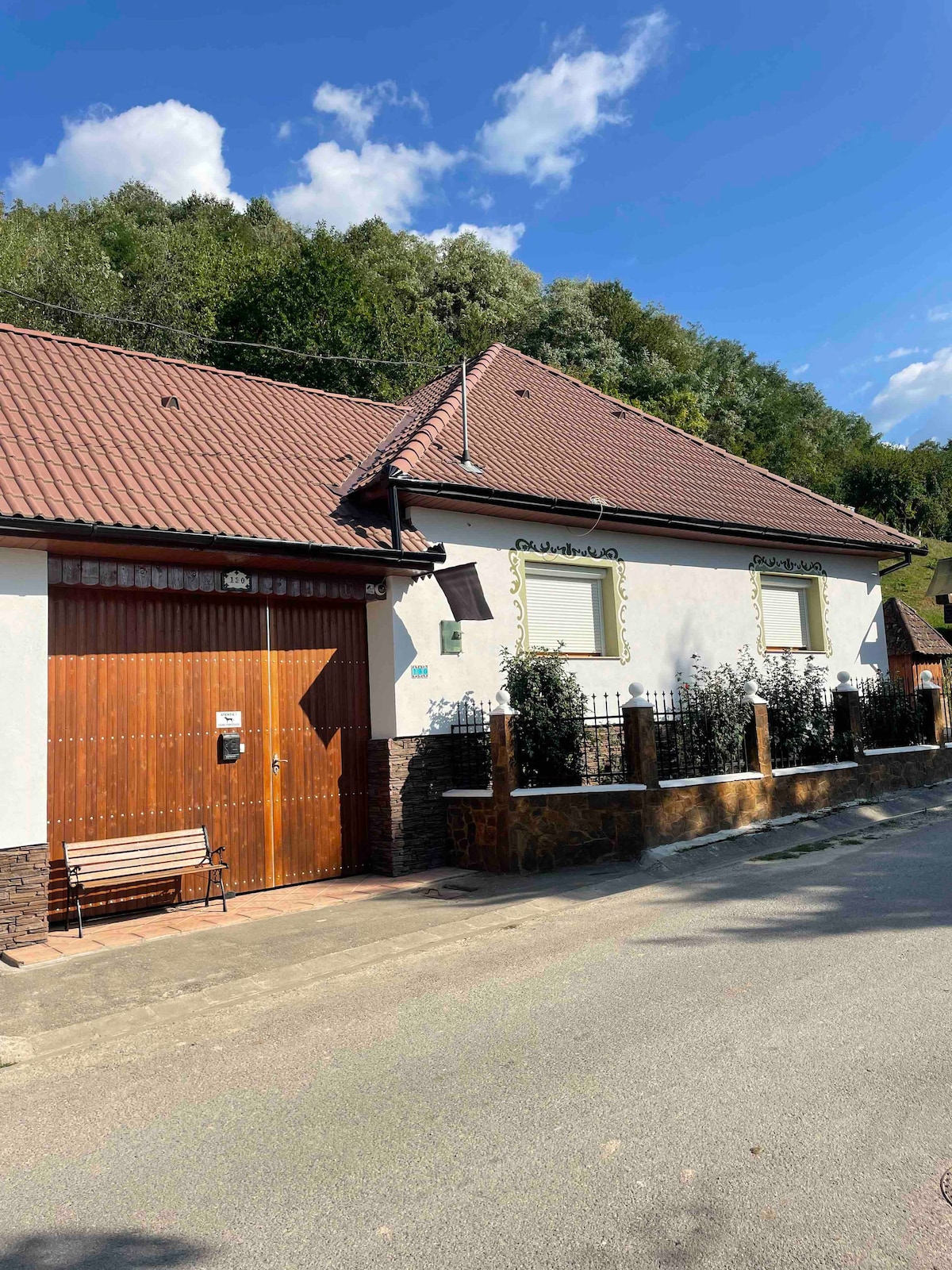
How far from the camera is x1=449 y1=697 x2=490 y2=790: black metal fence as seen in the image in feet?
34.9

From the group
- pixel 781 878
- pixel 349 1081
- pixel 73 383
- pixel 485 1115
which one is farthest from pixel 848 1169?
pixel 73 383

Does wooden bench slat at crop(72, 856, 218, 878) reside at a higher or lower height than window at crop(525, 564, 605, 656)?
lower

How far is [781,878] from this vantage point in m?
8.69

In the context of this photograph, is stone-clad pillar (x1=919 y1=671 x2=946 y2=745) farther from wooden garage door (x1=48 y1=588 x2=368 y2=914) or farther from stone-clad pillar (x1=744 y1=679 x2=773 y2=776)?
wooden garage door (x1=48 y1=588 x2=368 y2=914)

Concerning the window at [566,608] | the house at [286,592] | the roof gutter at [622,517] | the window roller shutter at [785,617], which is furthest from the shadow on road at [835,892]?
the window roller shutter at [785,617]

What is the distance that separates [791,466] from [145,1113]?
51350 millimetres

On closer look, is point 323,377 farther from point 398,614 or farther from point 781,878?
point 781,878

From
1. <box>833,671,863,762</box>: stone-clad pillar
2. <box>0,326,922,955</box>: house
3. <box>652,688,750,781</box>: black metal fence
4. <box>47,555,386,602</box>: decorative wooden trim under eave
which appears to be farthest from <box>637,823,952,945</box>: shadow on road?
<box>47,555,386,602</box>: decorative wooden trim under eave

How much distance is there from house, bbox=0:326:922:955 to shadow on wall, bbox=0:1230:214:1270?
16.6 ft

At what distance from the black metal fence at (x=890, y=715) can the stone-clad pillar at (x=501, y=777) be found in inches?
258

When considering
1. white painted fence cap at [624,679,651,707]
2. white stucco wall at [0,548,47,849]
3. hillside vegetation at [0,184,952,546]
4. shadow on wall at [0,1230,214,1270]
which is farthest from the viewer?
hillside vegetation at [0,184,952,546]

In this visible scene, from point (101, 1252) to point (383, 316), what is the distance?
30440 millimetres

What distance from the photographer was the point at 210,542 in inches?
352

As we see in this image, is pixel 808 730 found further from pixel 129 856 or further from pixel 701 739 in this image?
pixel 129 856
